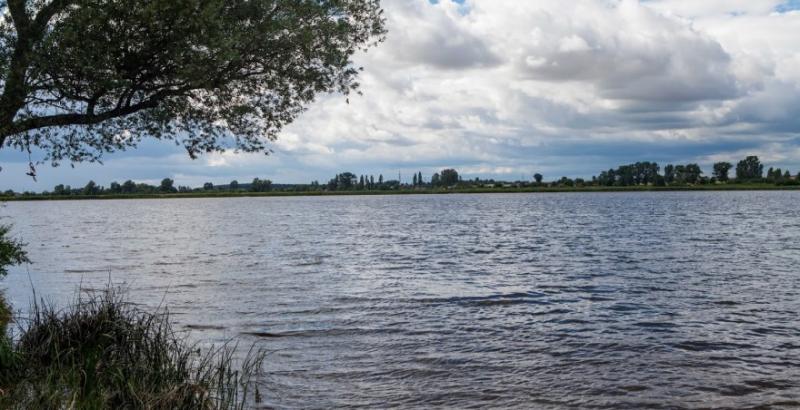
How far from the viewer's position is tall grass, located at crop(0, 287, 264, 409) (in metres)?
10.3

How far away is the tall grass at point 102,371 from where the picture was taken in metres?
10.3

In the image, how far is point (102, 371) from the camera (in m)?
12.3

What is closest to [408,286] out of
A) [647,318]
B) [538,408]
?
[647,318]

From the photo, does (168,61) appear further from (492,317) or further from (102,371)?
(492,317)

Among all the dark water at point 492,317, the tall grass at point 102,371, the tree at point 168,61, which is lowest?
the dark water at point 492,317

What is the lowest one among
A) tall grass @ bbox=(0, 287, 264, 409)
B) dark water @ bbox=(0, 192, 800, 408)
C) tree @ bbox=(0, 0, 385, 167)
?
dark water @ bbox=(0, 192, 800, 408)

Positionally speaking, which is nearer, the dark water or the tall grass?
the tall grass

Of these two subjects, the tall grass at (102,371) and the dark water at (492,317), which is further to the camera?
the dark water at (492,317)

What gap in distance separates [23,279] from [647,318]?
3362cm

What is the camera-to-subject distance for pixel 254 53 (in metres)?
14.8

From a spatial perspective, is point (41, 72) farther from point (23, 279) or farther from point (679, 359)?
point (23, 279)

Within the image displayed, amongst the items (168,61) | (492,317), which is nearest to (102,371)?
(168,61)

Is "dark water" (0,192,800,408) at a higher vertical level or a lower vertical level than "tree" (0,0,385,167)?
lower

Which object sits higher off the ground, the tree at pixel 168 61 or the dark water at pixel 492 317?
the tree at pixel 168 61
